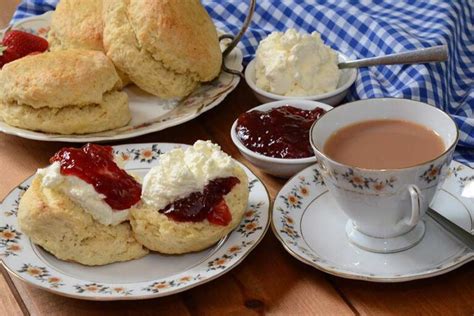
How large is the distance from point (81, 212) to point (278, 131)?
499 millimetres

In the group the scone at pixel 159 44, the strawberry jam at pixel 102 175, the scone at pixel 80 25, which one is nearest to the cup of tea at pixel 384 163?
the strawberry jam at pixel 102 175

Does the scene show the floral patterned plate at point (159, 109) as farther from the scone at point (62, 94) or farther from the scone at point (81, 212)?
the scone at point (81, 212)

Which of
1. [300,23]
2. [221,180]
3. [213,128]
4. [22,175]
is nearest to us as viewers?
[221,180]

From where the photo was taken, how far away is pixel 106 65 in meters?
1.78

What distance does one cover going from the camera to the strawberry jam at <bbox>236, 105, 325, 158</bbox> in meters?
1.59

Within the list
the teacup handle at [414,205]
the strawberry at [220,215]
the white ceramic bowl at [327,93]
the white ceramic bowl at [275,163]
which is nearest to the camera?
the teacup handle at [414,205]

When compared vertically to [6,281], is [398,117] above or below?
above

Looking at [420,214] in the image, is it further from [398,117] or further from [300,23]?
[300,23]

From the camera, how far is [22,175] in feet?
5.68

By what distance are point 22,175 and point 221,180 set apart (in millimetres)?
612

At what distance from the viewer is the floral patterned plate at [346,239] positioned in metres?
1.24

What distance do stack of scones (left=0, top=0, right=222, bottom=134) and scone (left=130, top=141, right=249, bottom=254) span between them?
0.47m

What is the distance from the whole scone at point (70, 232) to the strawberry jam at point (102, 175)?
50 millimetres

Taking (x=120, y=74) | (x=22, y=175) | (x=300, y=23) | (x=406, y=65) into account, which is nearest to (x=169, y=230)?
(x=22, y=175)
